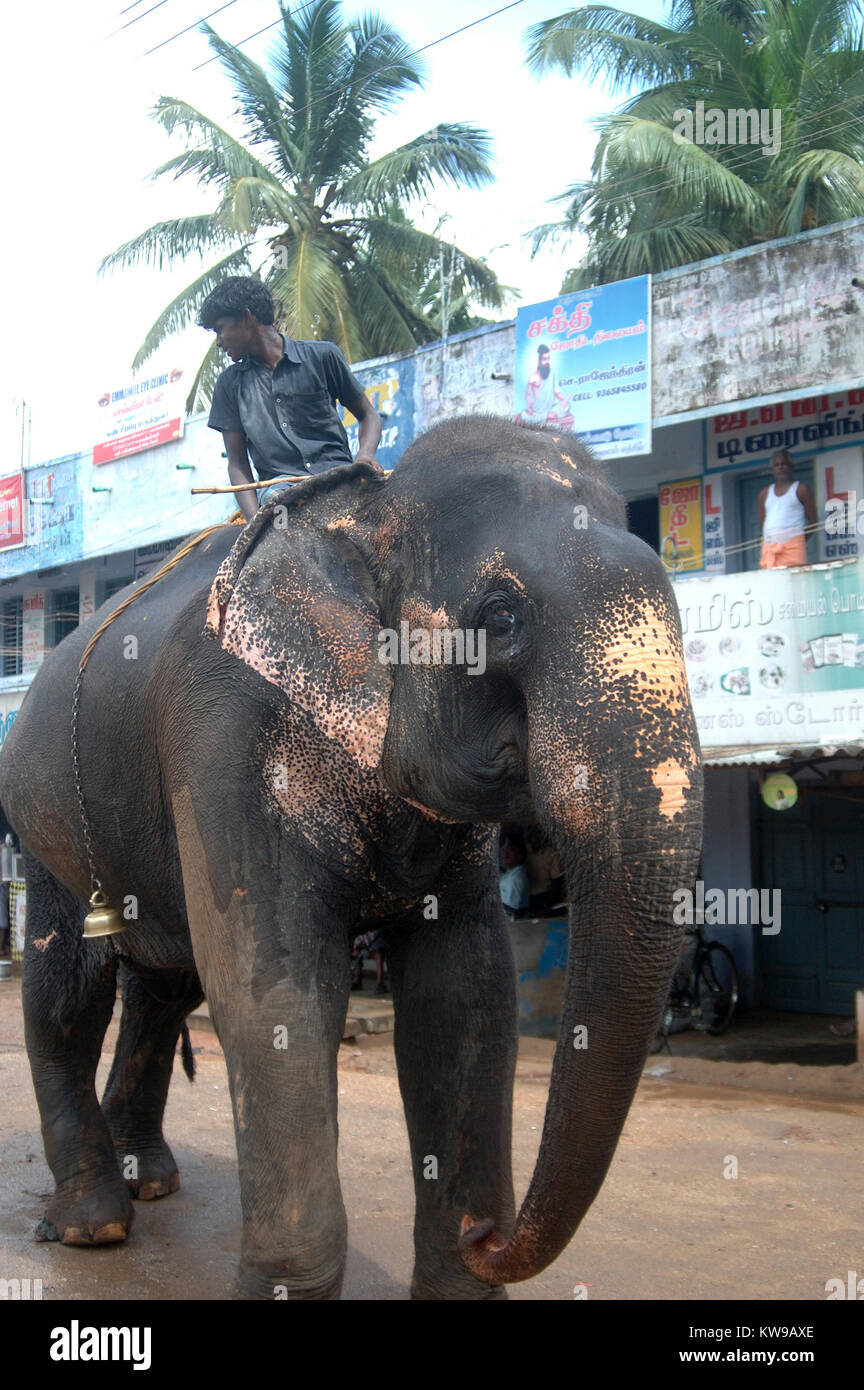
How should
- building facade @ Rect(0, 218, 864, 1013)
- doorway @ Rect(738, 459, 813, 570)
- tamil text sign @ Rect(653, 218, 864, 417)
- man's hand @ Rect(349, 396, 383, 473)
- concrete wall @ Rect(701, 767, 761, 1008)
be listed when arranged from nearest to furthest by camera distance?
man's hand @ Rect(349, 396, 383, 473) < building facade @ Rect(0, 218, 864, 1013) < tamil text sign @ Rect(653, 218, 864, 417) < doorway @ Rect(738, 459, 813, 570) < concrete wall @ Rect(701, 767, 761, 1008)

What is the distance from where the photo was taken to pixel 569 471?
2.95 m

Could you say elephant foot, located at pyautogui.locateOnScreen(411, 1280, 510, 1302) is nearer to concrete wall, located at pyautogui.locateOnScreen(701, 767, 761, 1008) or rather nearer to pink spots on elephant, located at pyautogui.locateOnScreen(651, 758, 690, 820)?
pink spots on elephant, located at pyautogui.locateOnScreen(651, 758, 690, 820)

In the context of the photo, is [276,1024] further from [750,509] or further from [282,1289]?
[750,509]

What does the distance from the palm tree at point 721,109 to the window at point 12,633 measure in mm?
10291

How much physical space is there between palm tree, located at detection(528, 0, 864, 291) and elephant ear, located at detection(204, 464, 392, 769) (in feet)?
41.7

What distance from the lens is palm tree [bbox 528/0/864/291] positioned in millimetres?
15352

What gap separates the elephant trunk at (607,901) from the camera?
7.98 ft

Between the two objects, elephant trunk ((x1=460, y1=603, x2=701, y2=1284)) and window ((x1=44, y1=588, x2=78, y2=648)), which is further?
window ((x1=44, y1=588, x2=78, y2=648))

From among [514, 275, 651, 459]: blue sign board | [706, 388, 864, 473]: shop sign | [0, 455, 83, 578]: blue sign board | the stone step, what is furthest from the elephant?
[0, 455, 83, 578]: blue sign board

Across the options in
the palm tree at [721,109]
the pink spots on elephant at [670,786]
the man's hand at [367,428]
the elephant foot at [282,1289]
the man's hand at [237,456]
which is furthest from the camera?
the palm tree at [721,109]

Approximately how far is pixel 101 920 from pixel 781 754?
691 cm

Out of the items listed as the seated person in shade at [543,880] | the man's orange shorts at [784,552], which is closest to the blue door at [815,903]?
the seated person in shade at [543,880]

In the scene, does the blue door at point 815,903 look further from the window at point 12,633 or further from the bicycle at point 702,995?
the window at point 12,633

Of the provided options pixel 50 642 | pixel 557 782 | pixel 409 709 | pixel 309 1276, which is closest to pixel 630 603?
pixel 557 782
